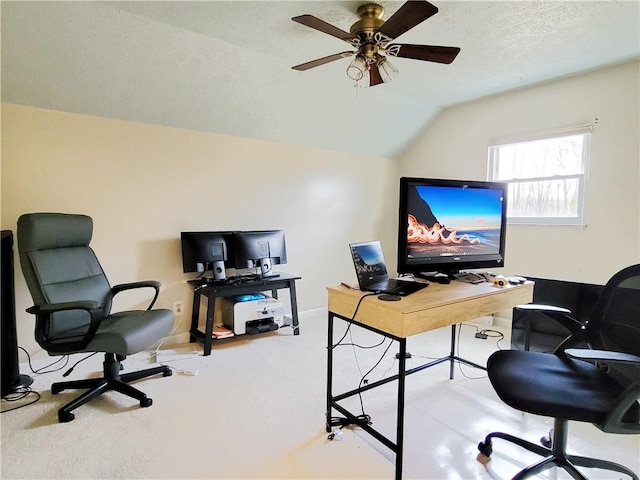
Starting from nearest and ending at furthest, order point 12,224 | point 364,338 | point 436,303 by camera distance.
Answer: point 436,303 → point 12,224 → point 364,338

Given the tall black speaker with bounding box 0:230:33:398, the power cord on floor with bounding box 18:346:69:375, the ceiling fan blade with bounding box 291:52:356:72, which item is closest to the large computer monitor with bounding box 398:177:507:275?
the ceiling fan blade with bounding box 291:52:356:72

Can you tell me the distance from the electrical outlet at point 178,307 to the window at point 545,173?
3.32m

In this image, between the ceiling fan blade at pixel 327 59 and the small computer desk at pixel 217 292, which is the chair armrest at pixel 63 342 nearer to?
the small computer desk at pixel 217 292

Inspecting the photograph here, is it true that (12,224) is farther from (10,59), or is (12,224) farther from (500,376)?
(500,376)

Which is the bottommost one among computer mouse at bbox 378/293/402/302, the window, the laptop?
computer mouse at bbox 378/293/402/302

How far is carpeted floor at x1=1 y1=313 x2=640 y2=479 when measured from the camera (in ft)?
5.33

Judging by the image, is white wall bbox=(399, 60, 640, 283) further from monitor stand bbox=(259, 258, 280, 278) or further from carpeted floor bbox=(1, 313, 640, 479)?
monitor stand bbox=(259, 258, 280, 278)

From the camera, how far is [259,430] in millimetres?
1905

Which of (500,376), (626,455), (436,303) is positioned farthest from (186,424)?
(626,455)

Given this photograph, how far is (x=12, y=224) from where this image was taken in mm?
2506

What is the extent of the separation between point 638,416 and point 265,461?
1575mm

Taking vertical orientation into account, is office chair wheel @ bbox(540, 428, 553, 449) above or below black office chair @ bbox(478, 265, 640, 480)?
below

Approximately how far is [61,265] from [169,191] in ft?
3.61

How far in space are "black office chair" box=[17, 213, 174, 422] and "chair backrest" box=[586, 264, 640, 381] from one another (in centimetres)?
241
